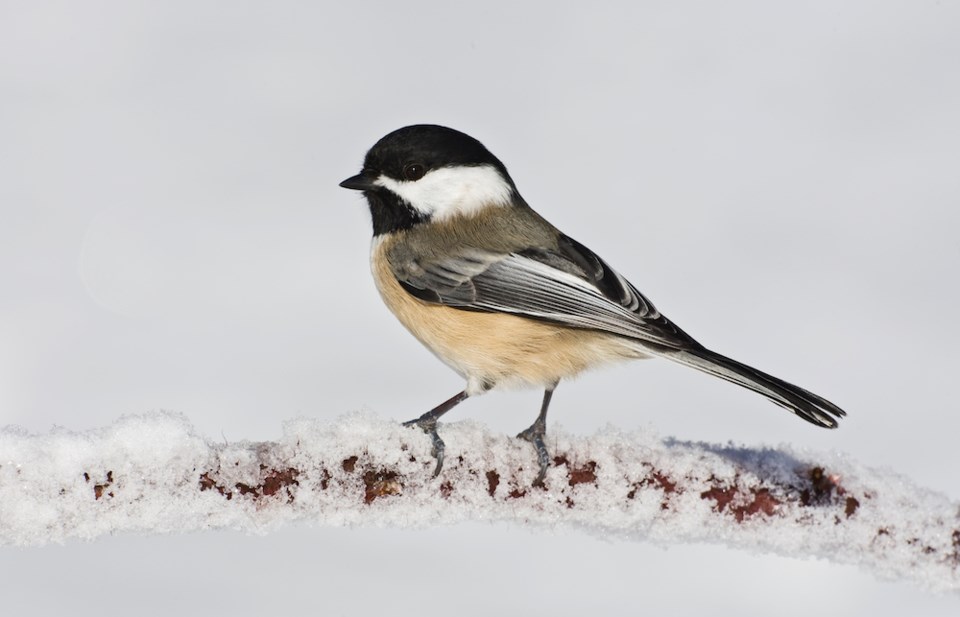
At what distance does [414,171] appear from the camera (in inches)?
96.2

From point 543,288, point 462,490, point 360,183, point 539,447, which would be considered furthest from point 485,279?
point 462,490

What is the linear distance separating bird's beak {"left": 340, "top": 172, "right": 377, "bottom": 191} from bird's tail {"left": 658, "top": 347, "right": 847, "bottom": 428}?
2.95ft

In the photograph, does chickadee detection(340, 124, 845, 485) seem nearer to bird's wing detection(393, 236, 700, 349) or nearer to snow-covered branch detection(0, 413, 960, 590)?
bird's wing detection(393, 236, 700, 349)

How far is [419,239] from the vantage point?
2.51 metres

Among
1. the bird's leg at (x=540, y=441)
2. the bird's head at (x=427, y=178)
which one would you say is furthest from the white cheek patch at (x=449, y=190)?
the bird's leg at (x=540, y=441)

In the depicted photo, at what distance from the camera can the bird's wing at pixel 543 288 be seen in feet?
7.33

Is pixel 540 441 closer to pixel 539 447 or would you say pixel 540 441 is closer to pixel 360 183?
pixel 539 447

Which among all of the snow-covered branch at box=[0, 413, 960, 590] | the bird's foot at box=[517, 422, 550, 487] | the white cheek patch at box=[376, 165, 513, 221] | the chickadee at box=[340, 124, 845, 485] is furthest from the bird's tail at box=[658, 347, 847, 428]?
the white cheek patch at box=[376, 165, 513, 221]

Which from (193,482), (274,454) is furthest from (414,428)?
(193,482)

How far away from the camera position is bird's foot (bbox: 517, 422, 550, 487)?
1.48 meters

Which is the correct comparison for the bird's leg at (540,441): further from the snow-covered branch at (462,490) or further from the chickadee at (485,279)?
the chickadee at (485,279)

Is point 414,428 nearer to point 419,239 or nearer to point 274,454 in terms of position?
point 274,454

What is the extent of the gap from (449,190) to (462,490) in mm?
1192

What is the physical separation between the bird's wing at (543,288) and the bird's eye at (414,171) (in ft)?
0.72
